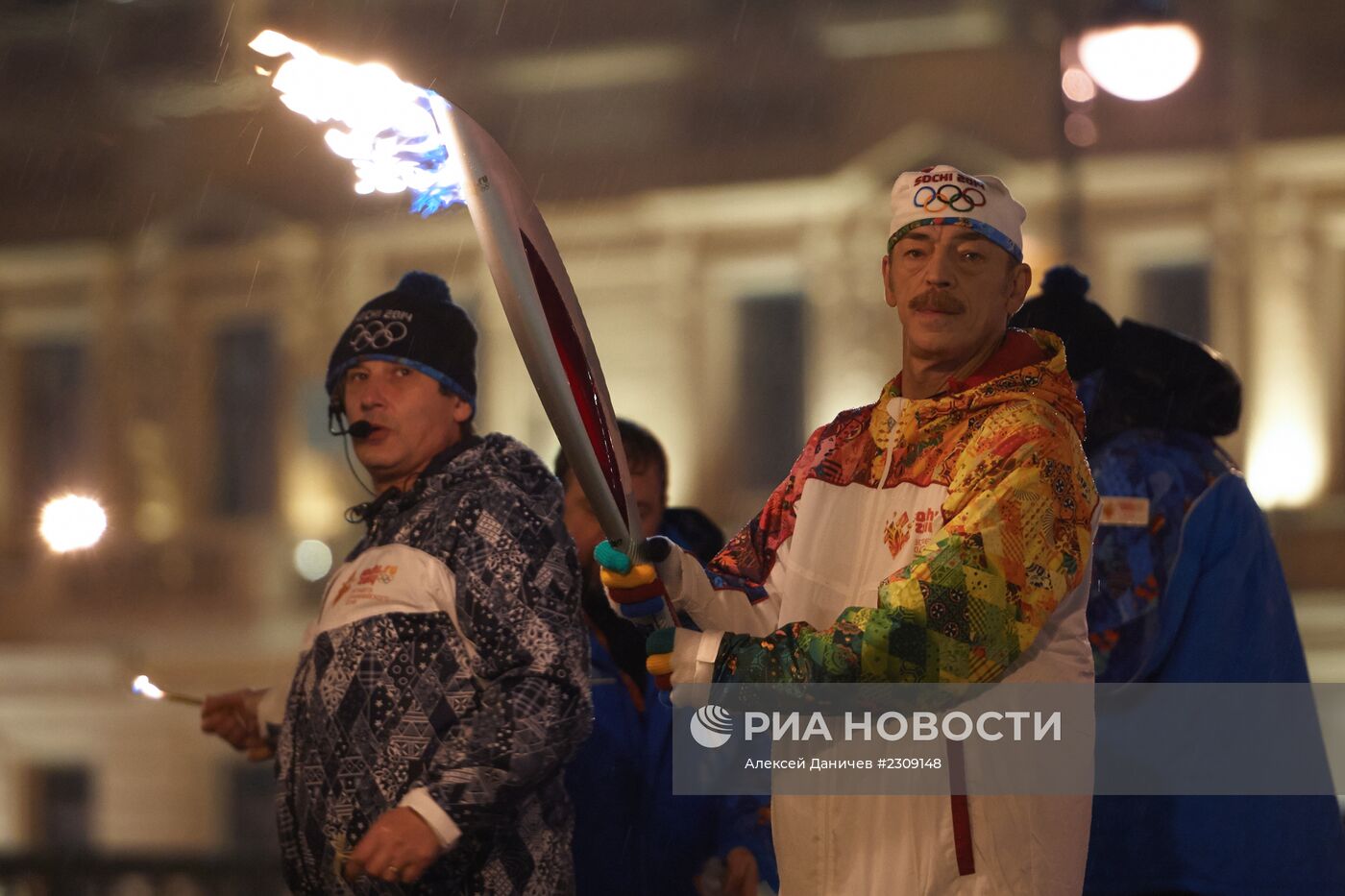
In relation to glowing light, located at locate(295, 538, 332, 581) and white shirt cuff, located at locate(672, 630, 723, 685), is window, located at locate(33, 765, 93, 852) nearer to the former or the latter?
glowing light, located at locate(295, 538, 332, 581)

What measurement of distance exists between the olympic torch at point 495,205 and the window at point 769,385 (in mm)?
11822

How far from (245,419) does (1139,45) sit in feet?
37.0

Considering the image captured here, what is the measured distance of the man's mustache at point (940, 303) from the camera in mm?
2705

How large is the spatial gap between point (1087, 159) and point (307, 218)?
6.81m

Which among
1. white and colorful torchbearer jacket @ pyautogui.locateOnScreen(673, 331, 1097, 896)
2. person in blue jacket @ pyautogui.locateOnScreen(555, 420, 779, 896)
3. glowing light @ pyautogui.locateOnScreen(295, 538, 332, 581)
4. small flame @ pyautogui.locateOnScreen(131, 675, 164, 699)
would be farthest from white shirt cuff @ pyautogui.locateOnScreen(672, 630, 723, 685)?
glowing light @ pyautogui.locateOnScreen(295, 538, 332, 581)

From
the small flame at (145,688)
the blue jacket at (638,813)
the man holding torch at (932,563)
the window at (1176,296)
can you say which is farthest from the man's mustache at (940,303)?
the window at (1176,296)

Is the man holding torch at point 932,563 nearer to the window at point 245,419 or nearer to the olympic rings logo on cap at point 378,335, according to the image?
the olympic rings logo on cap at point 378,335

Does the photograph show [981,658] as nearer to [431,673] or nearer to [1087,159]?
[431,673]

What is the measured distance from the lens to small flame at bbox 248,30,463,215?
2990mm

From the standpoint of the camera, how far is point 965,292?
2.72m

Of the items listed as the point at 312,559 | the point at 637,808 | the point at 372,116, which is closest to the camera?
the point at 372,116

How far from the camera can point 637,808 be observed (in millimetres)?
4055

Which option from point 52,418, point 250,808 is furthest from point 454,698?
point 52,418

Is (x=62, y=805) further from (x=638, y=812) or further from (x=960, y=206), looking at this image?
(x=960, y=206)
